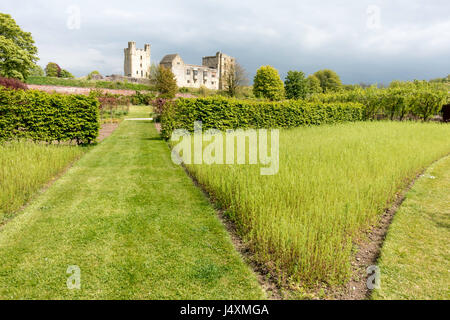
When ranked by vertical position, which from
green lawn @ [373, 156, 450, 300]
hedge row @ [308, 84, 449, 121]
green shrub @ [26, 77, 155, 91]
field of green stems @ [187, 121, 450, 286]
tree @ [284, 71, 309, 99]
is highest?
tree @ [284, 71, 309, 99]

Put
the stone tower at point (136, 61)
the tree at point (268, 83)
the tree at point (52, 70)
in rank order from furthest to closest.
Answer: the tree at point (52, 70) → the stone tower at point (136, 61) → the tree at point (268, 83)

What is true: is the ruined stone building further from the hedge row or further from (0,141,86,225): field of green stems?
(0,141,86,225): field of green stems

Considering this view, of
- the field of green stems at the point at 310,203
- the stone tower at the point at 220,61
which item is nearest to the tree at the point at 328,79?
the stone tower at the point at 220,61

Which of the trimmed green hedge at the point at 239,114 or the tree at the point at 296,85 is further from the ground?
the tree at the point at 296,85

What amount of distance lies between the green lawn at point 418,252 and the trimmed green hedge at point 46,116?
11012mm

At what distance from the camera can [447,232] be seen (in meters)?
4.43

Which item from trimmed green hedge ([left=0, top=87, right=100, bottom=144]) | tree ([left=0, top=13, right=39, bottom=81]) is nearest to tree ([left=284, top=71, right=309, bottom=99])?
tree ([left=0, top=13, right=39, bottom=81])

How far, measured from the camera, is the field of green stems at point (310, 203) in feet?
10.6

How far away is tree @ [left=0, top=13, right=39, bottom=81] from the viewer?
31.1 metres

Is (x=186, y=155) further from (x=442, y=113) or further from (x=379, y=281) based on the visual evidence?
(x=442, y=113)

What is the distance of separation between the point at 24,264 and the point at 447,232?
251 inches

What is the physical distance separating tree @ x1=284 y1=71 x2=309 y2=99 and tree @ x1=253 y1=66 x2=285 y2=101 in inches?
173

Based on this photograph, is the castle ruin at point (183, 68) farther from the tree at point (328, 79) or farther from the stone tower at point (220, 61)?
the tree at point (328, 79)
